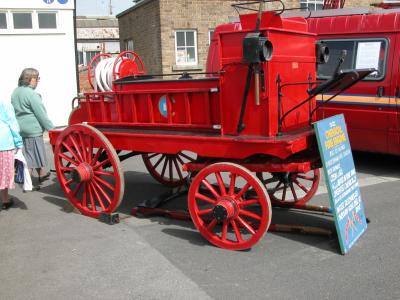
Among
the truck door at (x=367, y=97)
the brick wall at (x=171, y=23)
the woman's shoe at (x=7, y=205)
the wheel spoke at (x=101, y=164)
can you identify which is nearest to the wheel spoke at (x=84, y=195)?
the wheel spoke at (x=101, y=164)

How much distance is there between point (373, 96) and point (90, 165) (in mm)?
4830

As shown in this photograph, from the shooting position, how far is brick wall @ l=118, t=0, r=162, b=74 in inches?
683

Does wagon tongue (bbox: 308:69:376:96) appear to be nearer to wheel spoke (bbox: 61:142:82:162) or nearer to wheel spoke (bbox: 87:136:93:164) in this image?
wheel spoke (bbox: 87:136:93:164)

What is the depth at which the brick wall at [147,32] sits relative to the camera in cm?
1734

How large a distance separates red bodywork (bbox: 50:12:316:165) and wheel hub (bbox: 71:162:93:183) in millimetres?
442

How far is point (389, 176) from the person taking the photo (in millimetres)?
7895

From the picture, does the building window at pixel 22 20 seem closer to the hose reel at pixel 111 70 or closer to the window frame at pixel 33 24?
the window frame at pixel 33 24

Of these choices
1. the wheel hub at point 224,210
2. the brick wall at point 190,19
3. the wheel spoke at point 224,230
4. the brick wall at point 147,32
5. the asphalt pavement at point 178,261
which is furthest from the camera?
the brick wall at point 147,32

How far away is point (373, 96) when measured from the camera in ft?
26.4

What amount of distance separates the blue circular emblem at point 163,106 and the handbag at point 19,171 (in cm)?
227

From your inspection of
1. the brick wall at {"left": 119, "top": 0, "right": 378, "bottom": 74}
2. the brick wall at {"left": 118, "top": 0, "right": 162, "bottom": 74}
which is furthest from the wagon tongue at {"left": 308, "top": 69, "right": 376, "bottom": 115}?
the brick wall at {"left": 118, "top": 0, "right": 162, "bottom": 74}

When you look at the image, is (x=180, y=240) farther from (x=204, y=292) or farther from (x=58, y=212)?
(x=58, y=212)

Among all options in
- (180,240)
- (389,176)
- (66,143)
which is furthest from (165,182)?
(389,176)

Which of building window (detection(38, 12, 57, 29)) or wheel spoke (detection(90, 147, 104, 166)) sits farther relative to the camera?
building window (detection(38, 12, 57, 29))
